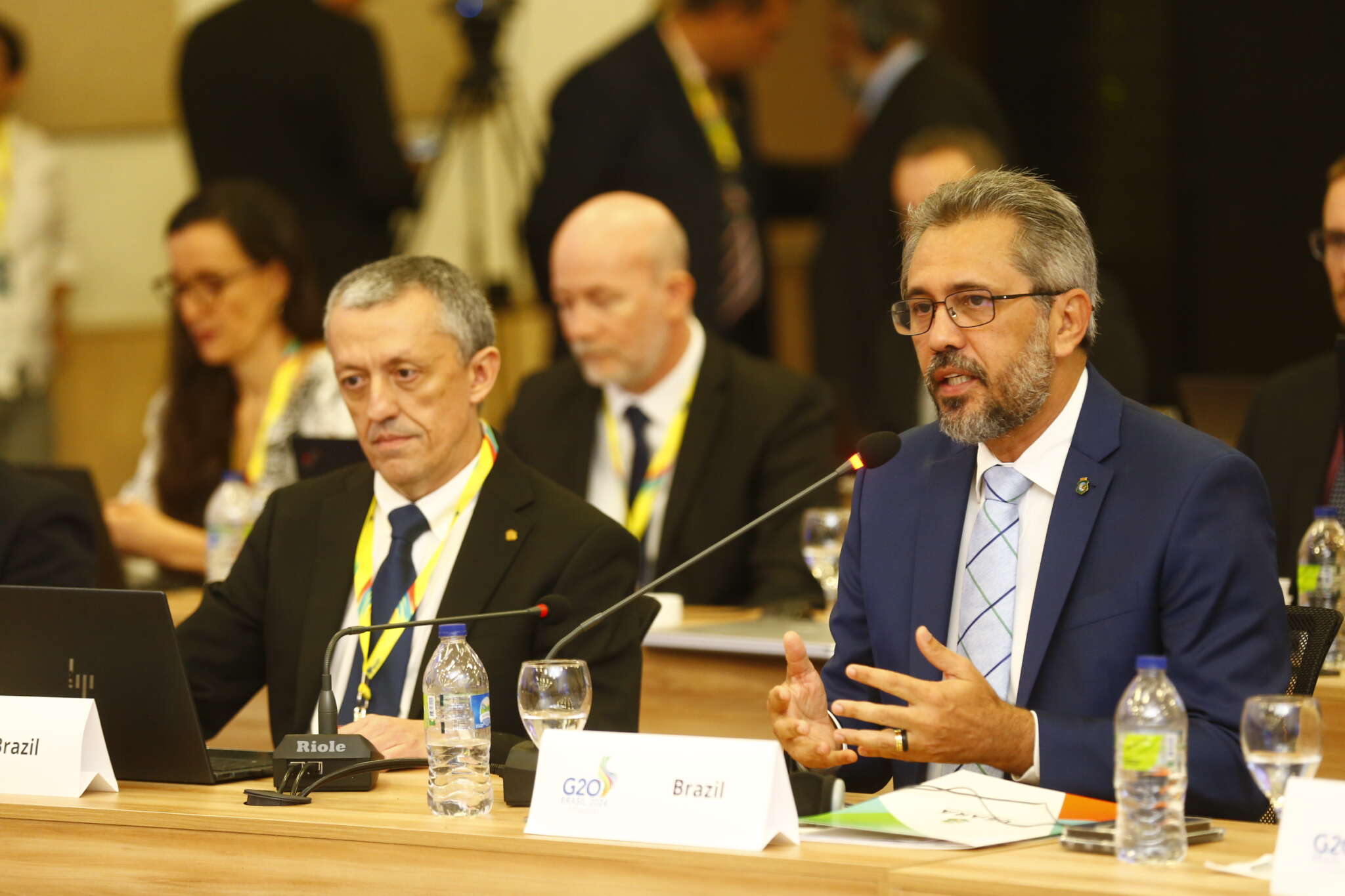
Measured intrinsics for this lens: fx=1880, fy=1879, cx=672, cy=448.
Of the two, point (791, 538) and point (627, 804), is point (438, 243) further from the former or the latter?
point (627, 804)

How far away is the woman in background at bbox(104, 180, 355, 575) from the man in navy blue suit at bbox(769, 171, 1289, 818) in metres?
2.37

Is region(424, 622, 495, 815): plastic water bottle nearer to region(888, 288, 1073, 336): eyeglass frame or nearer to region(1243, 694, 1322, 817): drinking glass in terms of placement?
region(888, 288, 1073, 336): eyeglass frame

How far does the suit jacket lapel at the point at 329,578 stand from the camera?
2.98 metres

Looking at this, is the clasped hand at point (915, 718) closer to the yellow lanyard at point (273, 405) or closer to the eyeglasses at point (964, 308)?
the eyeglasses at point (964, 308)

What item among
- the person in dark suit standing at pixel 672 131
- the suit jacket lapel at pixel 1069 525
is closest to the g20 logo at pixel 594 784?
the suit jacket lapel at pixel 1069 525

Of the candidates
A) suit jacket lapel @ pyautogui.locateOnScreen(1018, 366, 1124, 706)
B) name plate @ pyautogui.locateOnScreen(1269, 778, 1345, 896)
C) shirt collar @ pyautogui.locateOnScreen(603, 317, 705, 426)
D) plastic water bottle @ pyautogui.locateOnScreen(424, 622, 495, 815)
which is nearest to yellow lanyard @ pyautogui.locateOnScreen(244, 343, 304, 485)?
shirt collar @ pyautogui.locateOnScreen(603, 317, 705, 426)

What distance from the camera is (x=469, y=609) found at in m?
2.92

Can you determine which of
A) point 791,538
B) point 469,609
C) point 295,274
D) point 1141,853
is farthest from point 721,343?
point 1141,853

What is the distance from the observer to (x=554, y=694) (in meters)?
2.40

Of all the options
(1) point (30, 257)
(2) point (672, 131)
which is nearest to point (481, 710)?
(2) point (672, 131)

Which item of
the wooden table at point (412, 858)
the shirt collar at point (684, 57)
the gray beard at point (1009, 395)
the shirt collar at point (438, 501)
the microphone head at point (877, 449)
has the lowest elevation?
the wooden table at point (412, 858)

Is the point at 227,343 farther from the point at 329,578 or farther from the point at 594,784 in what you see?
the point at 594,784

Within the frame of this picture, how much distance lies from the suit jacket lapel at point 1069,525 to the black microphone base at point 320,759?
2.86 feet

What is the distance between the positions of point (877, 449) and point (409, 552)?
3.00 ft
